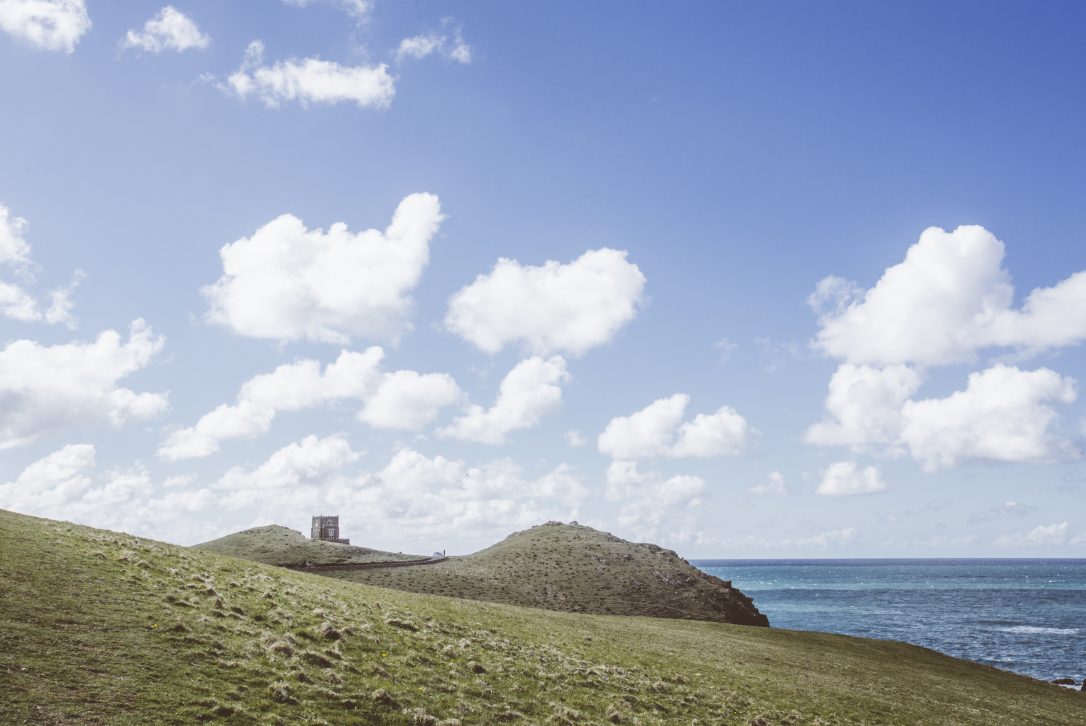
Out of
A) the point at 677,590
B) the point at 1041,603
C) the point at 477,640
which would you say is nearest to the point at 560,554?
the point at 677,590

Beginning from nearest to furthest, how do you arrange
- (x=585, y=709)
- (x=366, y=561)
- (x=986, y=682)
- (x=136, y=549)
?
(x=585, y=709), (x=136, y=549), (x=986, y=682), (x=366, y=561)

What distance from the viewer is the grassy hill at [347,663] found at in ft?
65.7

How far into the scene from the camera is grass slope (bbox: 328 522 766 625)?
249 ft

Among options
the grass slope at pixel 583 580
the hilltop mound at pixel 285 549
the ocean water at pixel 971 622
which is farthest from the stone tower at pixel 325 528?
the ocean water at pixel 971 622

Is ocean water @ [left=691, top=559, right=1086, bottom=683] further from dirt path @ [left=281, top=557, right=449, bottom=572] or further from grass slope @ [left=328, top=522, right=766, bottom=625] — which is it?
dirt path @ [left=281, top=557, right=449, bottom=572]

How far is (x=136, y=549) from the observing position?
3722 cm

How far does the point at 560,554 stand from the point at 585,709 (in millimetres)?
72346

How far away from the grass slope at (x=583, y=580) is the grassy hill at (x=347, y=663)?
93.6ft

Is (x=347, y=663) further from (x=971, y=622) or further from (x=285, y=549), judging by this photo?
(x=971, y=622)

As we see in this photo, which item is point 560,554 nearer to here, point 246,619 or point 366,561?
point 366,561

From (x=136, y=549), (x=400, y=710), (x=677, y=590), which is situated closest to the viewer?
(x=400, y=710)

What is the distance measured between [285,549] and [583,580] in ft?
144

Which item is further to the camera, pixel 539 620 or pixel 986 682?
pixel 986 682

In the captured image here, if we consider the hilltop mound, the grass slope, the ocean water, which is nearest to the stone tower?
the hilltop mound
